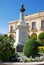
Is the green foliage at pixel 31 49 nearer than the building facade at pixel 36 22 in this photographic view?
Yes

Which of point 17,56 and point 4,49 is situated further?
point 17,56

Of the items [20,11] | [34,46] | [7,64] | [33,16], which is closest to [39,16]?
[33,16]

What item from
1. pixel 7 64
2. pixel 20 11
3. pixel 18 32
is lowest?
pixel 7 64

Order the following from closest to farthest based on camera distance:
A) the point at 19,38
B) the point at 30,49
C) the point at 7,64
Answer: the point at 7,64, the point at 30,49, the point at 19,38

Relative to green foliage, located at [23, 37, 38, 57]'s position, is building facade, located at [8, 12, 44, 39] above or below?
above

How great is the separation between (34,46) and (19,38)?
216 inches

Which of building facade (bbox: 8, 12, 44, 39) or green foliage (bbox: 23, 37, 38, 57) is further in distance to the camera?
building facade (bbox: 8, 12, 44, 39)

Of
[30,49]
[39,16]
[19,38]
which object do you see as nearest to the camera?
[30,49]

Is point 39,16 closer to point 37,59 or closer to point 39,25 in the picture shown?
point 39,25

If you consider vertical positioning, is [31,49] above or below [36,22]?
below

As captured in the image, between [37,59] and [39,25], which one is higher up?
[39,25]

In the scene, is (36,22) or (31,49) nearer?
(31,49)

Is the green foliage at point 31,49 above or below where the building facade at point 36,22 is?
below

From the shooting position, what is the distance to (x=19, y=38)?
63.7ft
